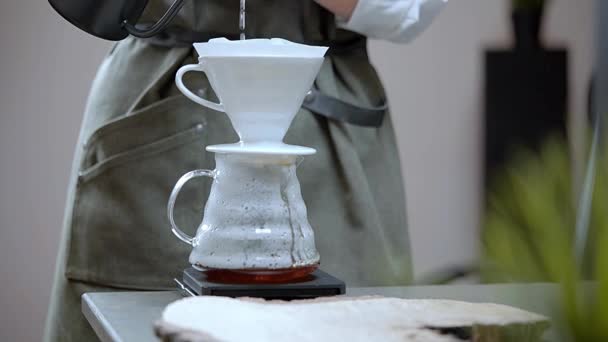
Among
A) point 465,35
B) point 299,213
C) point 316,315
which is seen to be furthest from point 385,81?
point 316,315

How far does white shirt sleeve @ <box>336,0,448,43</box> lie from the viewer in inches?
51.5

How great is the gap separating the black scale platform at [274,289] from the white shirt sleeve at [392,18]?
509mm

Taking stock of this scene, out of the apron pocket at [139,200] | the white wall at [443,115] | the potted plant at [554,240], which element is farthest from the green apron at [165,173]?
the white wall at [443,115]

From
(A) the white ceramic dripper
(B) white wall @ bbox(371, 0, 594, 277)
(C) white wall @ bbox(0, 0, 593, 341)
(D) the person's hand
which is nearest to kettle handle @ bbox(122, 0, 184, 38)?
(A) the white ceramic dripper

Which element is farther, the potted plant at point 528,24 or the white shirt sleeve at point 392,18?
the potted plant at point 528,24

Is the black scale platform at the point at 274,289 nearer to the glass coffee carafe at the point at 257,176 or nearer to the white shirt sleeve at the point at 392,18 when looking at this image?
the glass coffee carafe at the point at 257,176

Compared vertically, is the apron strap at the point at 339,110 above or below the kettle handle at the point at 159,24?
below

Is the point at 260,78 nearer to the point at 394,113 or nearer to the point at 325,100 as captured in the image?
the point at 325,100

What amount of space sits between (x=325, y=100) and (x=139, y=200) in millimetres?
274

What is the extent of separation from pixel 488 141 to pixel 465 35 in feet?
1.20

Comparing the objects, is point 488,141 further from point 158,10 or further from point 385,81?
point 158,10

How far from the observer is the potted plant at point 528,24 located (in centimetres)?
334

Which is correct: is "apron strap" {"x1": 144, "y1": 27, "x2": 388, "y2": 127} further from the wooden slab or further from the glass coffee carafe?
the wooden slab

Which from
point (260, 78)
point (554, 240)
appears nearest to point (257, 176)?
point (260, 78)
